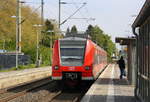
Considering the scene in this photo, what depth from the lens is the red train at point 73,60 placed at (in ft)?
66.3

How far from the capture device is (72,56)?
20.7m

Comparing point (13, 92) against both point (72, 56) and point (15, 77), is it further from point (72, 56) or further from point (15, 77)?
point (15, 77)

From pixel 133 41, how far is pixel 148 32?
39.3ft

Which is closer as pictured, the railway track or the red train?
the railway track

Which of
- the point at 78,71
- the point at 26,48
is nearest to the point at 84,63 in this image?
the point at 78,71

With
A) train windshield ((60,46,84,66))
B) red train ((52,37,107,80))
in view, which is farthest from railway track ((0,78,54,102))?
train windshield ((60,46,84,66))

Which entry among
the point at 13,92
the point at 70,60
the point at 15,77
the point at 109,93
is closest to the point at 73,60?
the point at 70,60

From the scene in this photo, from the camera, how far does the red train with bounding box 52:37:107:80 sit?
20.2 metres

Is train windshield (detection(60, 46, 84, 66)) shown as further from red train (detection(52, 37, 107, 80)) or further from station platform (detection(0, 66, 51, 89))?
station platform (detection(0, 66, 51, 89))

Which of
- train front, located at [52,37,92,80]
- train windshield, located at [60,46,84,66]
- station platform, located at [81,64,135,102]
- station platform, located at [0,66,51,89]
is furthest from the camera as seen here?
station platform, located at [0,66,51,89]

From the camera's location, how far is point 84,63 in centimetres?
2045

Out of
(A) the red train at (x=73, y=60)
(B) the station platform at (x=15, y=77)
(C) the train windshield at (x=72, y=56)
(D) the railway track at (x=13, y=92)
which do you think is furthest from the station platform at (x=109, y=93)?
(B) the station platform at (x=15, y=77)

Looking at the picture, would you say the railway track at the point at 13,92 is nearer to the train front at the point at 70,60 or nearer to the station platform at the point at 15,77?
the station platform at the point at 15,77

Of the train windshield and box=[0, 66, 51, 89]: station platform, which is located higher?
the train windshield
